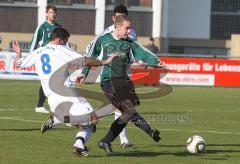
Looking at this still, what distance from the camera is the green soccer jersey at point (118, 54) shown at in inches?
471

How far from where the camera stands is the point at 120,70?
12.1 metres

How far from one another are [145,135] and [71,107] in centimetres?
379

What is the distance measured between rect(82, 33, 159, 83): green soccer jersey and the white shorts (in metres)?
0.99

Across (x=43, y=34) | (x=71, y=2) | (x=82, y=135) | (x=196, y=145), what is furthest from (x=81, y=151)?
(x=71, y=2)

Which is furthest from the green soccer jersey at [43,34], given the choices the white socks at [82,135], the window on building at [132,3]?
the window on building at [132,3]

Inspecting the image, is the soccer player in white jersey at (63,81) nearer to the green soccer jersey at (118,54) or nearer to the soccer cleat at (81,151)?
the soccer cleat at (81,151)

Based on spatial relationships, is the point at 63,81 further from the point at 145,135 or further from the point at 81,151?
the point at 145,135

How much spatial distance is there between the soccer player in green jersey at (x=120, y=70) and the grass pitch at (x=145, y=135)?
451mm

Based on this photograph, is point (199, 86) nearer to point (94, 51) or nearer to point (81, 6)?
point (81, 6)

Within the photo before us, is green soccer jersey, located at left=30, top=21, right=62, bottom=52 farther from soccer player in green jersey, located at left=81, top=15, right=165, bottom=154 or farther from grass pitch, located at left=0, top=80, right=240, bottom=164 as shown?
soccer player in green jersey, located at left=81, top=15, right=165, bottom=154

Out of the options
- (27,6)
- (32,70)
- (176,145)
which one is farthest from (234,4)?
(176,145)

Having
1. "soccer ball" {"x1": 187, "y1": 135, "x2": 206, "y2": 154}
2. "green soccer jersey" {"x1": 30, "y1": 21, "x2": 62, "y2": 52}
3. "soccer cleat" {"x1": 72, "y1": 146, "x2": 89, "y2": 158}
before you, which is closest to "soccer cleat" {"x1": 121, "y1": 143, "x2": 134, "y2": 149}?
"soccer ball" {"x1": 187, "y1": 135, "x2": 206, "y2": 154}

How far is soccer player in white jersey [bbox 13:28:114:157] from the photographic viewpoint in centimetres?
1118

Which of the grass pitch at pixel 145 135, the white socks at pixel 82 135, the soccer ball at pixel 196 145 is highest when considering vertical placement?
the white socks at pixel 82 135
